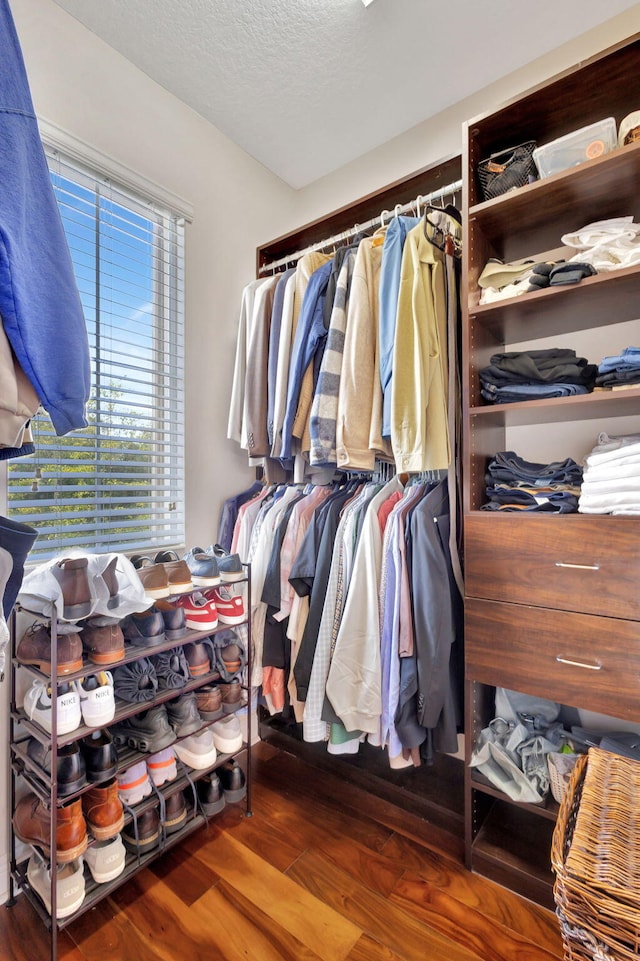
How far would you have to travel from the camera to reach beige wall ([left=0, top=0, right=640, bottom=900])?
4.74 ft

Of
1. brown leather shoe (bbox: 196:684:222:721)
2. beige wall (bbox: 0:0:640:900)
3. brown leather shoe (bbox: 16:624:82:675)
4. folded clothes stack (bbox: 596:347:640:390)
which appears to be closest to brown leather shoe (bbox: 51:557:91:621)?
brown leather shoe (bbox: 16:624:82:675)

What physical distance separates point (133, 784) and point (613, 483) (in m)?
1.53

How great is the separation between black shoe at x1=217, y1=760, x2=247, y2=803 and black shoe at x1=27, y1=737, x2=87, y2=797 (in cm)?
58

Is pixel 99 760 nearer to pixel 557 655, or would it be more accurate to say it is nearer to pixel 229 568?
pixel 229 568

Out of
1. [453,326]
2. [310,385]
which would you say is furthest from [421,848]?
[453,326]

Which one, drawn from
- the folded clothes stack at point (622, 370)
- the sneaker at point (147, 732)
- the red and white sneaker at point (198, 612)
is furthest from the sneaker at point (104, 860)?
the folded clothes stack at point (622, 370)

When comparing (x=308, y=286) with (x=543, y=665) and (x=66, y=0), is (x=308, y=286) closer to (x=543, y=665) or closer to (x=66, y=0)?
(x=66, y=0)

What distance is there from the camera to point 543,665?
1.22m

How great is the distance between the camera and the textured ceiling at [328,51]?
4.73ft

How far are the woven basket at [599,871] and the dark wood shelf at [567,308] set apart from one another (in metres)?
1.15

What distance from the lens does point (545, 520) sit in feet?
4.02

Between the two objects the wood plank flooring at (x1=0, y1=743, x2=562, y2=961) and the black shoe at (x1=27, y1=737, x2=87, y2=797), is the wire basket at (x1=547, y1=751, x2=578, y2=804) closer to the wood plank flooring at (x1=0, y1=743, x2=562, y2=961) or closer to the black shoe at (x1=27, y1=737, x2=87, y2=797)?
the wood plank flooring at (x1=0, y1=743, x2=562, y2=961)

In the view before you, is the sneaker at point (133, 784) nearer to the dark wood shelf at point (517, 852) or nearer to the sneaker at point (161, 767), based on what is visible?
the sneaker at point (161, 767)

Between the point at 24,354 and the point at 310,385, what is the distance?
99 centimetres
